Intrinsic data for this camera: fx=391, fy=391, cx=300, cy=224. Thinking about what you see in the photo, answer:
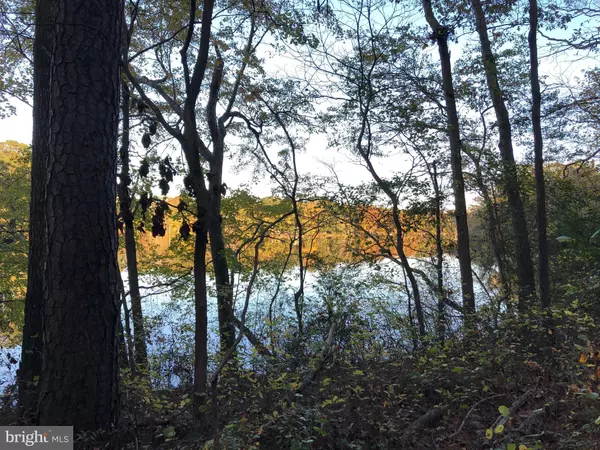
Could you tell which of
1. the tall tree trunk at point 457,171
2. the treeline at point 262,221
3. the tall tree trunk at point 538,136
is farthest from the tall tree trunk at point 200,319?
the tall tree trunk at point 457,171

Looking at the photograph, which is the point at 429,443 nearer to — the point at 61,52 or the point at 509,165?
the point at 61,52

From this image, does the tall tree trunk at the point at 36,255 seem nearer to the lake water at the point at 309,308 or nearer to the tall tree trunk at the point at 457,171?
the lake water at the point at 309,308

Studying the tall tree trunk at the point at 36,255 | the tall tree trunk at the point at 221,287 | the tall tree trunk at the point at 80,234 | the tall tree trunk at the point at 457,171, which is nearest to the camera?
the tall tree trunk at the point at 80,234

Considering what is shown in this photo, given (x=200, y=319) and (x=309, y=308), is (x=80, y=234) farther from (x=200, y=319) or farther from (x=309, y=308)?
(x=309, y=308)

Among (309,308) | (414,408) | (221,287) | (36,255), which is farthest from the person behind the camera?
(309,308)

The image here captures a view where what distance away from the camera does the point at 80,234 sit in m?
2.36

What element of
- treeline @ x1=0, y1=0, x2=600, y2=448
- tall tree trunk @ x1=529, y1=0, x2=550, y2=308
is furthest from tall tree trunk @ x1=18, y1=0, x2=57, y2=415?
tall tree trunk @ x1=529, y1=0, x2=550, y2=308

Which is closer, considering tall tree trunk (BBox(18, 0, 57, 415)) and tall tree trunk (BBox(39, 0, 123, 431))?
tall tree trunk (BBox(39, 0, 123, 431))

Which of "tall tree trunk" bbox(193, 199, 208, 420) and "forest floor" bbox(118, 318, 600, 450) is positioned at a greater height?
"tall tree trunk" bbox(193, 199, 208, 420)

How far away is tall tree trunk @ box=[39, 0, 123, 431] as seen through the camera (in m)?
2.33

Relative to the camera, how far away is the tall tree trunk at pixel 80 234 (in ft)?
7.64

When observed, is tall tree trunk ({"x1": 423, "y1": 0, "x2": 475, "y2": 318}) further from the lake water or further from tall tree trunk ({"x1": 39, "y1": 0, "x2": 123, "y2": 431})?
tall tree trunk ({"x1": 39, "y1": 0, "x2": 123, "y2": 431})

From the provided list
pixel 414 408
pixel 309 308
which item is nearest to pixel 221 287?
pixel 309 308

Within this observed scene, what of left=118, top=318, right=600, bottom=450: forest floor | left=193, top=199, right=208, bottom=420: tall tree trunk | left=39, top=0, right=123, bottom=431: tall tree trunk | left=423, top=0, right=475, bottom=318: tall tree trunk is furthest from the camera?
left=423, top=0, right=475, bottom=318: tall tree trunk
